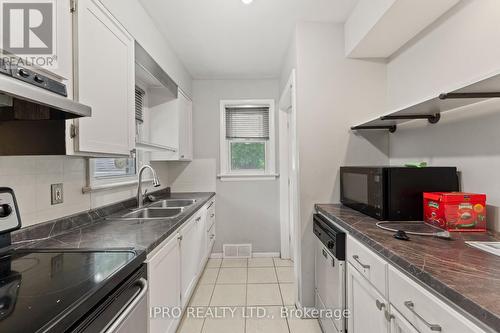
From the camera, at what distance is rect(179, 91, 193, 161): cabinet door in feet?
9.91

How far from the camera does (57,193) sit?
1.47 meters

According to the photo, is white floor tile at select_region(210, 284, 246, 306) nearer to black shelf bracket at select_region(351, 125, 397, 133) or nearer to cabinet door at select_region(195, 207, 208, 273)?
cabinet door at select_region(195, 207, 208, 273)

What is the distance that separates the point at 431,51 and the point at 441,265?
1519mm

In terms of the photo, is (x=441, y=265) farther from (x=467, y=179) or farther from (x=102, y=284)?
(x=102, y=284)

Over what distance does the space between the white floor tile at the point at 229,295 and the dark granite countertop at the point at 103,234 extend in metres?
1.06

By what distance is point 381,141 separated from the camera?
227 cm

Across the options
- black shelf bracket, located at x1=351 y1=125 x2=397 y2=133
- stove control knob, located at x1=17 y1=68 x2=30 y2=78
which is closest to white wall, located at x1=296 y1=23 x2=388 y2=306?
black shelf bracket, located at x1=351 y1=125 x2=397 y2=133

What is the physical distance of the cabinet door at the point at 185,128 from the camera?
3.02 metres

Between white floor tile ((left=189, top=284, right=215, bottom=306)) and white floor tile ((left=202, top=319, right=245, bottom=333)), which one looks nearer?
white floor tile ((left=202, top=319, right=245, bottom=333))

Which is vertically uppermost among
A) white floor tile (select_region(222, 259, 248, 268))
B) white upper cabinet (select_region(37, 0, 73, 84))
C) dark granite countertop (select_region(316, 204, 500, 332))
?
white upper cabinet (select_region(37, 0, 73, 84))

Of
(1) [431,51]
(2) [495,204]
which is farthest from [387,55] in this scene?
(2) [495,204]

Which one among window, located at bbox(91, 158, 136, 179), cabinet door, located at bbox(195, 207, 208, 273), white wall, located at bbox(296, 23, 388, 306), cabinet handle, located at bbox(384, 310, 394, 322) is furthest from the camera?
→ cabinet door, located at bbox(195, 207, 208, 273)

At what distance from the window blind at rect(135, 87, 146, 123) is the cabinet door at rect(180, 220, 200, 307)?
1.32 metres

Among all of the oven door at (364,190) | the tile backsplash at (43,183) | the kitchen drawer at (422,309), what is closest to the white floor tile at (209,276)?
the tile backsplash at (43,183)
